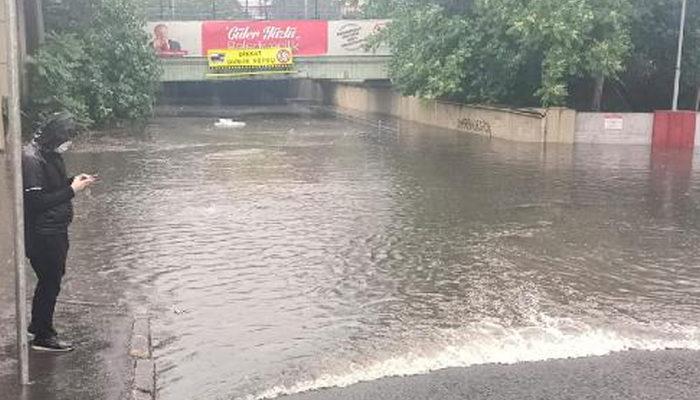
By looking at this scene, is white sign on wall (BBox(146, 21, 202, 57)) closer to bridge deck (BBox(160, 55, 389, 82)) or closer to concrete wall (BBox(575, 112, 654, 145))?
bridge deck (BBox(160, 55, 389, 82))

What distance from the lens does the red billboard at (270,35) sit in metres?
40.0

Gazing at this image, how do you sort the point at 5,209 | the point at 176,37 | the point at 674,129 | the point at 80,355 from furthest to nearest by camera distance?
the point at 176,37 → the point at 674,129 → the point at 5,209 → the point at 80,355

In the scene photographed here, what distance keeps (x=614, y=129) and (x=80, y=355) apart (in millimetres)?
23320

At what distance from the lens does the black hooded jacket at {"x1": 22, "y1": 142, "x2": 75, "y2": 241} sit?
533cm

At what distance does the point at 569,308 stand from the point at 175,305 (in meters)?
3.67

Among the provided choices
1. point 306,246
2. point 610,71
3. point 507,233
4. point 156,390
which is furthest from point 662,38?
point 156,390

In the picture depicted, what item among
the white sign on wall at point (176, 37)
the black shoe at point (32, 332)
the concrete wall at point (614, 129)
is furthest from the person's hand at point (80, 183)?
A: the white sign on wall at point (176, 37)

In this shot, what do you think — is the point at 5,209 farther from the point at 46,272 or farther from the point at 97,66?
the point at 97,66

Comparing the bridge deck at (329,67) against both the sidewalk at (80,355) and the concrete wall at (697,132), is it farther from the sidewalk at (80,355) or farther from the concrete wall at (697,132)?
the sidewalk at (80,355)

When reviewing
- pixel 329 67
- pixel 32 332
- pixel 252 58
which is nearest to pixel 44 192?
pixel 32 332

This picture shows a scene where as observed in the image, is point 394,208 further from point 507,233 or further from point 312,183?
point 312,183

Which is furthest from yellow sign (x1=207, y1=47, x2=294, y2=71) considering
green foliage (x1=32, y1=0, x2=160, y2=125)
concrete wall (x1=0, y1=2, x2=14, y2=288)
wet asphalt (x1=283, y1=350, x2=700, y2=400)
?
wet asphalt (x1=283, y1=350, x2=700, y2=400)

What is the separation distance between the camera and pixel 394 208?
12.6 meters

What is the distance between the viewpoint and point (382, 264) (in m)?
9.02
